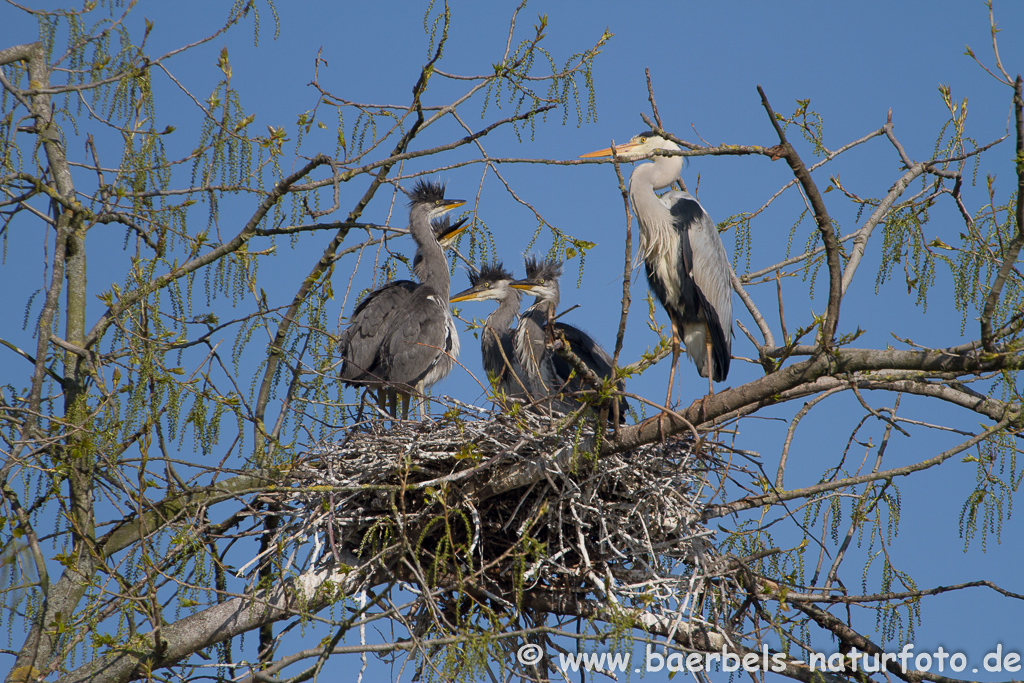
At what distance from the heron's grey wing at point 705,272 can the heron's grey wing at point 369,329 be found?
189cm

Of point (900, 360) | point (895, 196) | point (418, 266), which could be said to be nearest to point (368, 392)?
point (418, 266)

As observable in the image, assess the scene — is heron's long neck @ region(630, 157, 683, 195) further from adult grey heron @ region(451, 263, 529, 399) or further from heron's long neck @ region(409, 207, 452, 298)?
heron's long neck @ region(409, 207, 452, 298)

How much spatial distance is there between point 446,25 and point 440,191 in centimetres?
316

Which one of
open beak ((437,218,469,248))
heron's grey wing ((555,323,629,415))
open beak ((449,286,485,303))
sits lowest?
heron's grey wing ((555,323,629,415))

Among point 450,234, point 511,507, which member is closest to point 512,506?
point 511,507

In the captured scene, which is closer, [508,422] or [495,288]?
[508,422]

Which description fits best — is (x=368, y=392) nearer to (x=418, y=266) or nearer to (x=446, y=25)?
(x=418, y=266)

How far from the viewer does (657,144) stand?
17.3 ft

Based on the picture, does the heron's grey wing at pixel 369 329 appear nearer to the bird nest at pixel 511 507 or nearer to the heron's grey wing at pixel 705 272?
the bird nest at pixel 511 507

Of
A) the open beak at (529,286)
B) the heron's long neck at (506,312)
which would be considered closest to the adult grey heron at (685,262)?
the open beak at (529,286)

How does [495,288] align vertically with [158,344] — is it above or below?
above

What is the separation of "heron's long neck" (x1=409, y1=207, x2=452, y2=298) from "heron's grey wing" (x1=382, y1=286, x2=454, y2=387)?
0.33 meters

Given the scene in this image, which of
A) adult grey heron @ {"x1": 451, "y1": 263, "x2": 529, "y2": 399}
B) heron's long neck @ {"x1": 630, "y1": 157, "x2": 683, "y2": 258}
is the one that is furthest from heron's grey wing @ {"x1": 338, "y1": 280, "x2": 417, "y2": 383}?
heron's long neck @ {"x1": 630, "y1": 157, "x2": 683, "y2": 258}

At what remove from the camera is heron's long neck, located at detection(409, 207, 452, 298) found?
607cm
